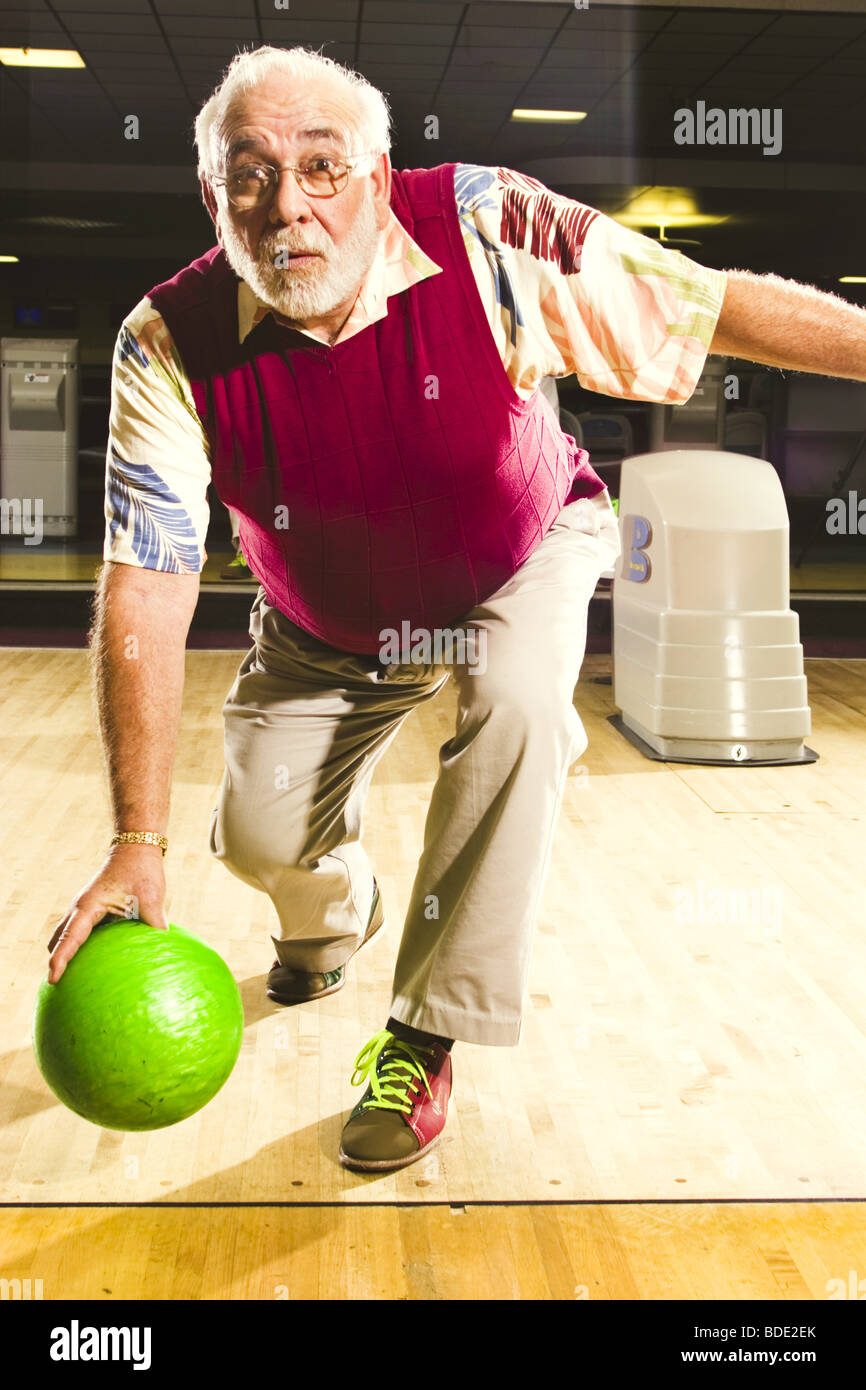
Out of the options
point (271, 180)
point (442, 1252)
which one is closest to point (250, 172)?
point (271, 180)

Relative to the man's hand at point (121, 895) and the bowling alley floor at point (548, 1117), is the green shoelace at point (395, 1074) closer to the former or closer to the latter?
the bowling alley floor at point (548, 1117)

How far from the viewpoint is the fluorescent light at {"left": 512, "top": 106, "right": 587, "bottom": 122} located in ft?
26.0

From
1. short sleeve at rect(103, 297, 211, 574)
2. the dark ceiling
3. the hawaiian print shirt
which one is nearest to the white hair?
the hawaiian print shirt

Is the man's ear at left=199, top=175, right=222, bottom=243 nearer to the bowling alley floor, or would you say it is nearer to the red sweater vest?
the red sweater vest

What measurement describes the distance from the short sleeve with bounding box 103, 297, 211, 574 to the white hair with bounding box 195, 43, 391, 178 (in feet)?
0.70

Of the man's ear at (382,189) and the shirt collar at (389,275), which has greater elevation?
the man's ear at (382,189)

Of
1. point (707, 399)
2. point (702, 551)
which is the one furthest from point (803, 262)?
point (702, 551)

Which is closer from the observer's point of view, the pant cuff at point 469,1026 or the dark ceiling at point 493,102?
the pant cuff at point 469,1026

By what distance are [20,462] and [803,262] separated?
223 inches

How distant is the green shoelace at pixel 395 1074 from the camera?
1.63m

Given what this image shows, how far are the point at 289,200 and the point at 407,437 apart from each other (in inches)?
11.4

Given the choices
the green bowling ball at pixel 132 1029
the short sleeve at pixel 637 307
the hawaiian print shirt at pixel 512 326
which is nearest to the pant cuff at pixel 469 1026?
the green bowling ball at pixel 132 1029

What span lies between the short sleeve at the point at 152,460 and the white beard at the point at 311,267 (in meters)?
0.13

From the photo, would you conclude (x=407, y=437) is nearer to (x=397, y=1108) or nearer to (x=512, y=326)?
(x=512, y=326)
